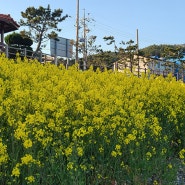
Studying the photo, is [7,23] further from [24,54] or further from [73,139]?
[73,139]

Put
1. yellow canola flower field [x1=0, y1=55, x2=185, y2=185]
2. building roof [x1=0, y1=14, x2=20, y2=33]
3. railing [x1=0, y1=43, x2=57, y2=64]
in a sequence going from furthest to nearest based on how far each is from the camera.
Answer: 1. building roof [x1=0, y1=14, x2=20, y2=33]
2. railing [x1=0, y1=43, x2=57, y2=64]
3. yellow canola flower field [x1=0, y1=55, x2=185, y2=185]

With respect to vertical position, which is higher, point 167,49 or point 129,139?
point 167,49

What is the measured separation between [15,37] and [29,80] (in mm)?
25324

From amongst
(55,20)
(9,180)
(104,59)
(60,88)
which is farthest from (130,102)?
(104,59)

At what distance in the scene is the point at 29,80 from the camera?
20.4 feet

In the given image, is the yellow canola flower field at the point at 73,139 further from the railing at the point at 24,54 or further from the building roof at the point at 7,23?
the building roof at the point at 7,23

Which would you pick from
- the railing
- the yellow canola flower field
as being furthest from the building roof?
the yellow canola flower field

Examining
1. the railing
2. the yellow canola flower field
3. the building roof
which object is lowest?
the yellow canola flower field

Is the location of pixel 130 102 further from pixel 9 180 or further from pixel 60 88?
pixel 9 180

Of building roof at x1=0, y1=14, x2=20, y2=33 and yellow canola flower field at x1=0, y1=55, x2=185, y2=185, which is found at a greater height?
building roof at x1=0, y1=14, x2=20, y2=33

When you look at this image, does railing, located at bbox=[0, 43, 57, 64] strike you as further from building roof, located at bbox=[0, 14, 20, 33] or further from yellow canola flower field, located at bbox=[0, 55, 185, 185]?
yellow canola flower field, located at bbox=[0, 55, 185, 185]

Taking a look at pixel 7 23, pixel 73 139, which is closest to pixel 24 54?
pixel 7 23

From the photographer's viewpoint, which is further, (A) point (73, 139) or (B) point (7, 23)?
(B) point (7, 23)

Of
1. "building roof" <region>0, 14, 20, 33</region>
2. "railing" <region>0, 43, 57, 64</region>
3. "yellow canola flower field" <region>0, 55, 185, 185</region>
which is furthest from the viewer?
"building roof" <region>0, 14, 20, 33</region>
